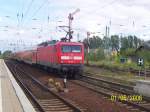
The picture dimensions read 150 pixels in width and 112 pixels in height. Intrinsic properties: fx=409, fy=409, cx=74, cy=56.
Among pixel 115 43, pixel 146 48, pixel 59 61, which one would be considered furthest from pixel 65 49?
pixel 115 43

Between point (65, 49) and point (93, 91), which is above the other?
point (65, 49)

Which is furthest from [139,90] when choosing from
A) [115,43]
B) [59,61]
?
[115,43]

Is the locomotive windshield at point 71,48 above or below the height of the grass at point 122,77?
above

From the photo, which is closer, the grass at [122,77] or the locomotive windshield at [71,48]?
the grass at [122,77]

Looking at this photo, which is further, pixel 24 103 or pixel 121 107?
pixel 24 103

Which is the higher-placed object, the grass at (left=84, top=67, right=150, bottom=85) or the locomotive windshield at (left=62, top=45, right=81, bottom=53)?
the locomotive windshield at (left=62, top=45, right=81, bottom=53)

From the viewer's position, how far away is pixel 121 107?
14.5 m

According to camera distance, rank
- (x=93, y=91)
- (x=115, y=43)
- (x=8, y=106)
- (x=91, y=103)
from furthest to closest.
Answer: (x=115, y=43) → (x=93, y=91) → (x=91, y=103) → (x=8, y=106)

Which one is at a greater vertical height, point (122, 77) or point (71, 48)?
point (71, 48)

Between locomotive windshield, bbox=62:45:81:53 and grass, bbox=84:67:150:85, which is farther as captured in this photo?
locomotive windshield, bbox=62:45:81:53

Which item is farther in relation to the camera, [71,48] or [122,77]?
[122,77]

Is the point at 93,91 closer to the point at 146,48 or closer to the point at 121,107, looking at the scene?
the point at 121,107

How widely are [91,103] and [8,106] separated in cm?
324

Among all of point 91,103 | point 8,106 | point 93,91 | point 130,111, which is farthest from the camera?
point 93,91
